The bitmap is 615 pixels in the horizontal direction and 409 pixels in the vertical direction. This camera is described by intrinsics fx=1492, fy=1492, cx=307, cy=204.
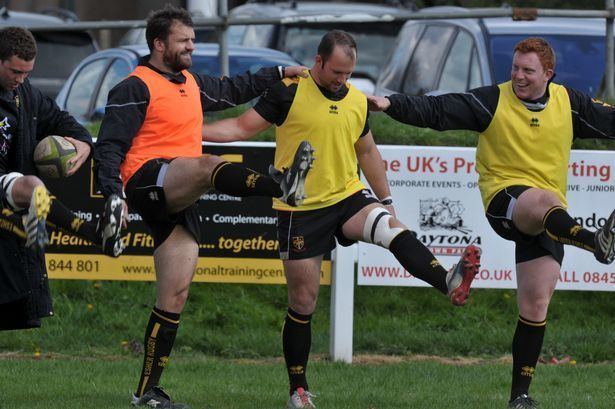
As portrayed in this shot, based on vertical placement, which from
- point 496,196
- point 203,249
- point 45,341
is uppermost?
point 496,196

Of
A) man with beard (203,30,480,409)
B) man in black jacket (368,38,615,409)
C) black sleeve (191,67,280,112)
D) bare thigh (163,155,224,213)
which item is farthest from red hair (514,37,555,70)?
bare thigh (163,155,224,213)

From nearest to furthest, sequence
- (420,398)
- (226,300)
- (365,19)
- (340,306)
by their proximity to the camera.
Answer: (420,398) < (340,306) < (226,300) < (365,19)

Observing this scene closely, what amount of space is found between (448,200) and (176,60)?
3.45 metres

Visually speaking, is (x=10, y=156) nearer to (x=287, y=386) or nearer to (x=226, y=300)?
(x=287, y=386)

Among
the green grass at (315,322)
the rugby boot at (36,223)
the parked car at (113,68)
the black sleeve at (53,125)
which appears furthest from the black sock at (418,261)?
the parked car at (113,68)

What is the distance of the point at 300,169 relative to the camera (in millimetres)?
8453

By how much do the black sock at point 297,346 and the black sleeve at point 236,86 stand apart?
1377 millimetres

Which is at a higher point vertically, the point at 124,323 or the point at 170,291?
the point at 170,291

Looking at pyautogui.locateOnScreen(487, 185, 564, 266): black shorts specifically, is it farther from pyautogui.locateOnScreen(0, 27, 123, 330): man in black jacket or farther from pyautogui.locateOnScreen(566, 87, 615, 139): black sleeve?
pyautogui.locateOnScreen(0, 27, 123, 330): man in black jacket

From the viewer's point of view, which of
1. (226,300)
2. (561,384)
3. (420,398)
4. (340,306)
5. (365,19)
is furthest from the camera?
(365,19)

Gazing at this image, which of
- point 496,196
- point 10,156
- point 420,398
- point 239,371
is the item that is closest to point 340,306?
point 239,371

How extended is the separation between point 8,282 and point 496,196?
2.98m

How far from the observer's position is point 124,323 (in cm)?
1218

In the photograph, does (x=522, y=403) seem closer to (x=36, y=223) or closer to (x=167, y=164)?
(x=167, y=164)
